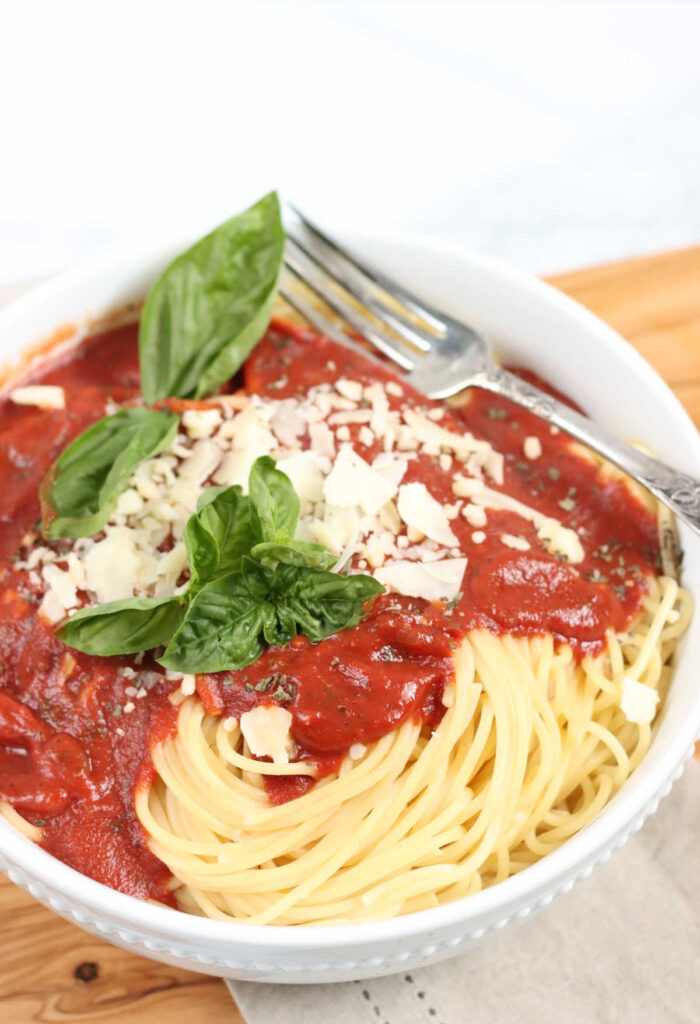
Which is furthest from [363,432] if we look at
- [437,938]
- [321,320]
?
[437,938]

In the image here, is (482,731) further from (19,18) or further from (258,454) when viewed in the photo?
(19,18)

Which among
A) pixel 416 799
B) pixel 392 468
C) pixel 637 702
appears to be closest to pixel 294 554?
pixel 392 468

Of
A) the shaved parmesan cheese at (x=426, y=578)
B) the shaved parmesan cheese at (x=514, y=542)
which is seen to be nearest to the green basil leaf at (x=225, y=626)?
the shaved parmesan cheese at (x=426, y=578)

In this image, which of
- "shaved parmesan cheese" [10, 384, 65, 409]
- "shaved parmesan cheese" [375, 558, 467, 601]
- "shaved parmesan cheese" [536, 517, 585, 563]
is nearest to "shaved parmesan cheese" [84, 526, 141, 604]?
"shaved parmesan cheese" [375, 558, 467, 601]

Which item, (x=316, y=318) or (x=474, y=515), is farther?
(x=316, y=318)

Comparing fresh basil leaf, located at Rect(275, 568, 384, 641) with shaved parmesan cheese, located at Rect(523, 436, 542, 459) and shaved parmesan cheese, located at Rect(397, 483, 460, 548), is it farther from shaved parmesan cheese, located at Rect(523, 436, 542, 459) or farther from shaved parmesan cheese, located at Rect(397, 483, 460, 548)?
shaved parmesan cheese, located at Rect(523, 436, 542, 459)

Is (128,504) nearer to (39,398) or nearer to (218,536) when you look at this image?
(218,536)

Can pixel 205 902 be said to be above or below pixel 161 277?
below
